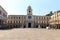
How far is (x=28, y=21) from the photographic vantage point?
106 m

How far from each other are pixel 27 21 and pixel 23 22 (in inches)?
131

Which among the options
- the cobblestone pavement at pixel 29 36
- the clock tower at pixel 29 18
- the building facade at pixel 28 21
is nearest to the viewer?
the cobblestone pavement at pixel 29 36

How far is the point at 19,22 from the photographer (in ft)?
358

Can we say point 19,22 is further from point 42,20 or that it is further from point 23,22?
point 42,20

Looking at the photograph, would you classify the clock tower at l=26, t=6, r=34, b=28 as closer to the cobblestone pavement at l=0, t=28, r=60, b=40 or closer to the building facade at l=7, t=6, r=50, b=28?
the building facade at l=7, t=6, r=50, b=28

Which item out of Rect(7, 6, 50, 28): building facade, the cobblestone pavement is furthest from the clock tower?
the cobblestone pavement

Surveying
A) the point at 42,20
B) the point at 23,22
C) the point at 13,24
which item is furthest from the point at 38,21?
the point at 13,24

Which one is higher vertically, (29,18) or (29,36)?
(29,18)

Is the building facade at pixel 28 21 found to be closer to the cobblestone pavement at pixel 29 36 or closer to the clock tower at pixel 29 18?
the clock tower at pixel 29 18

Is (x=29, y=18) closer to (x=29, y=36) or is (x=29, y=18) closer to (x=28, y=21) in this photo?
(x=28, y=21)

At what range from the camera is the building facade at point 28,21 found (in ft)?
348

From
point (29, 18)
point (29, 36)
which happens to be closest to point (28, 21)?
point (29, 18)

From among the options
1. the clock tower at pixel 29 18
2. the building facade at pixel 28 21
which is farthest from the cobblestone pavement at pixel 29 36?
the building facade at pixel 28 21

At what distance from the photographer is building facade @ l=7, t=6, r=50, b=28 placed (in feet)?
348
